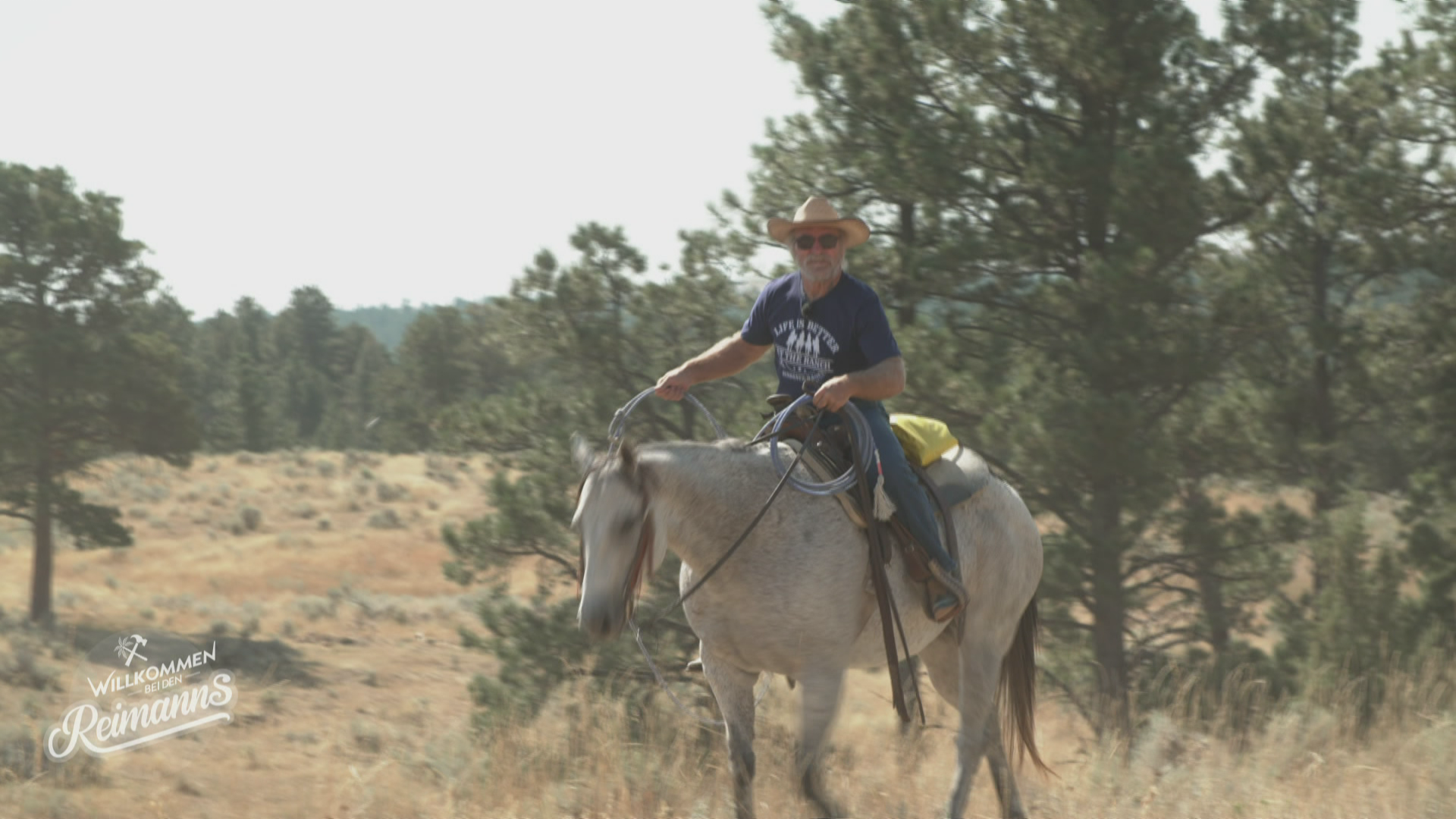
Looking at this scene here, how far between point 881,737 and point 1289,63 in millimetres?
8425

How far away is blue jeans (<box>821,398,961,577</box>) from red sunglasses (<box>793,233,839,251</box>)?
0.66m

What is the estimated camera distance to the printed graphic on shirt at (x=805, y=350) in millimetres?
5223

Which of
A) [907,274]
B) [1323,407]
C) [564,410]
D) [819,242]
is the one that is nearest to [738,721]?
[819,242]

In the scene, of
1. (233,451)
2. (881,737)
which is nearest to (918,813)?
(881,737)

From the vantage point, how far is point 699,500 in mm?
4836

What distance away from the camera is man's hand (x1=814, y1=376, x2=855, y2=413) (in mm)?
4852

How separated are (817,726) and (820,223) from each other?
2045 millimetres

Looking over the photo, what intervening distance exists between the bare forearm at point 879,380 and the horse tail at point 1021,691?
2041 mm

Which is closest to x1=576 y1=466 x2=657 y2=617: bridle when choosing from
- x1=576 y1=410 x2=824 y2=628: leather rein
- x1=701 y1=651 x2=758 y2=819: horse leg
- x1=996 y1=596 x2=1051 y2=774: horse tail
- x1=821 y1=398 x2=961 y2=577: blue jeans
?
x1=576 y1=410 x2=824 y2=628: leather rein

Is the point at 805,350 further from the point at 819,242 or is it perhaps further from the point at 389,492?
the point at 389,492

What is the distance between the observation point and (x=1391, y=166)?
13953 mm

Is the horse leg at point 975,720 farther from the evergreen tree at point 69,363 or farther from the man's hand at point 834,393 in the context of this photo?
the evergreen tree at point 69,363

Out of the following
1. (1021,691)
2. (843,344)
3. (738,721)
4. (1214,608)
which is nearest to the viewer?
(738,721)

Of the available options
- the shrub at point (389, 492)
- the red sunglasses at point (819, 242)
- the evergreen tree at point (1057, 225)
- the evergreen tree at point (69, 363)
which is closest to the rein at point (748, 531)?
the red sunglasses at point (819, 242)
